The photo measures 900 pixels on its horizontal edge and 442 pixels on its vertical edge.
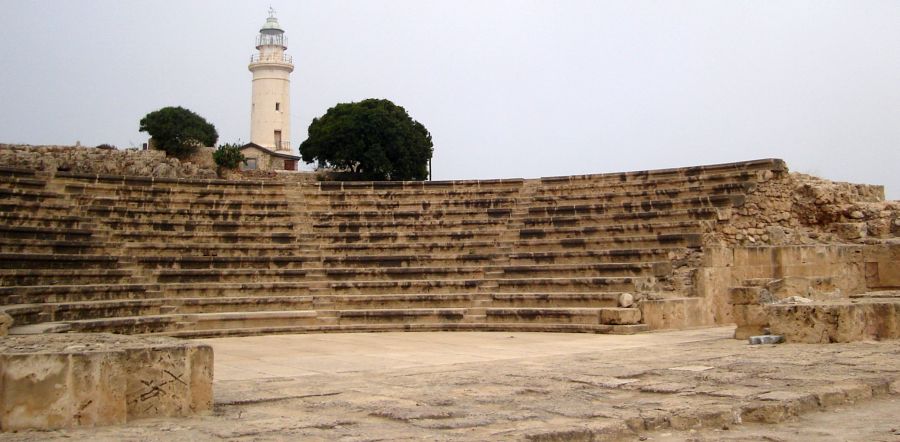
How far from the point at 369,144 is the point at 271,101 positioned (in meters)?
12.3

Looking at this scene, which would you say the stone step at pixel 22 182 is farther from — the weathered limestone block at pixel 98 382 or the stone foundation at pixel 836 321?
the stone foundation at pixel 836 321

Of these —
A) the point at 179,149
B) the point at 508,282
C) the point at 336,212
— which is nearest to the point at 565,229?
the point at 508,282

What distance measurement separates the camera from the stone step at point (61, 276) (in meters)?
12.7

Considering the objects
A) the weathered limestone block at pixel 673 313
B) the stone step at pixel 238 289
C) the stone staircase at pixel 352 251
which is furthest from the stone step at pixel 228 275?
the weathered limestone block at pixel 673 313

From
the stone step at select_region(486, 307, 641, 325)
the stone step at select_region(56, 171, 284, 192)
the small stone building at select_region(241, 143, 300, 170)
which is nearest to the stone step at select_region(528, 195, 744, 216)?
the stone step at select_region(486, 307, 641, 325)

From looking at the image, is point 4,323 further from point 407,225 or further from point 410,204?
point 410,204

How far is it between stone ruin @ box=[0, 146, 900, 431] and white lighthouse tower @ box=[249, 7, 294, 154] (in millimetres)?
33668

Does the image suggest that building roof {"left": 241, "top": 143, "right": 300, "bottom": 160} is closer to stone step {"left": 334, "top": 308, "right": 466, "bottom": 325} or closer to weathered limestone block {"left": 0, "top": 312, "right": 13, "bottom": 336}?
stone step {"left": 334, "top": 308, "right": 466, "bottom": 325}

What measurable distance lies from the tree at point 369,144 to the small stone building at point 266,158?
535 cm

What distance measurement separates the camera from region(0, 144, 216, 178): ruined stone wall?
20.5m

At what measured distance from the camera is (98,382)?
520cm

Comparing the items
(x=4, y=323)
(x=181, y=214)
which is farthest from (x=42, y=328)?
(x=181, y=214)

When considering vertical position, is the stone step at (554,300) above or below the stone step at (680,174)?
below

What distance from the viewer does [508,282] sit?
14297 mm
